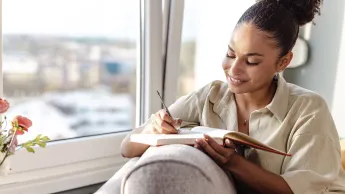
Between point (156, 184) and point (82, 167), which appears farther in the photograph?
point (82, 167)

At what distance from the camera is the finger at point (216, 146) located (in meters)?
1.05

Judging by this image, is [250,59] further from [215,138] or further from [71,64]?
[71,64]

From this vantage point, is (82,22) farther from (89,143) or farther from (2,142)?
(2,142)

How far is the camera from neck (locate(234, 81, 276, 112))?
1.36 m

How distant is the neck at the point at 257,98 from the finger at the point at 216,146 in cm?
34

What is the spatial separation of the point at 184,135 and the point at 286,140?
0.34 metres

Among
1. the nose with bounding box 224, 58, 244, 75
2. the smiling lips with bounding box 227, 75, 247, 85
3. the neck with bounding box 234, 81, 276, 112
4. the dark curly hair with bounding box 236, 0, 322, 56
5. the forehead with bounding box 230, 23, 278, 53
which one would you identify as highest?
the dark curly hair with bounding box 236, 0, 322, 56

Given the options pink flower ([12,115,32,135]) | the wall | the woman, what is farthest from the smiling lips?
the wall

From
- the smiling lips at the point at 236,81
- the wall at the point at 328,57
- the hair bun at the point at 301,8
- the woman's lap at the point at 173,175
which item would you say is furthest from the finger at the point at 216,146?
the wall at the point at 328,57

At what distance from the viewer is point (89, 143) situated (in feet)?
5.69

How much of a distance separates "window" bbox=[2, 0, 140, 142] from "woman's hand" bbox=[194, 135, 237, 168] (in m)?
0.78

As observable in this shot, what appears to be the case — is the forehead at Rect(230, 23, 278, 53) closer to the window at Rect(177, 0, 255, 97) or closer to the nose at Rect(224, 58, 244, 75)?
the nose at Rect(224, 58, 244, 75)

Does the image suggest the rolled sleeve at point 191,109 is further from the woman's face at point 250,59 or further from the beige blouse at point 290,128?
the woman's face at point 250,59

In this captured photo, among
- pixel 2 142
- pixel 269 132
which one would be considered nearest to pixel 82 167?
pixel 2 142
